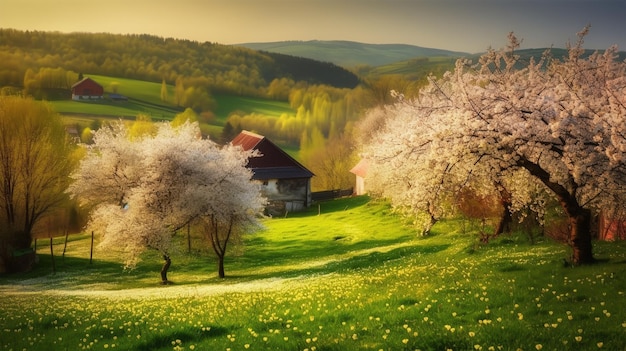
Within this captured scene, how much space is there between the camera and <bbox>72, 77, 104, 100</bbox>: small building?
174m

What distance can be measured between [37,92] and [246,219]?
144286mm

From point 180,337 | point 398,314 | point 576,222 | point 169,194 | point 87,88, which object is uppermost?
point 87,88

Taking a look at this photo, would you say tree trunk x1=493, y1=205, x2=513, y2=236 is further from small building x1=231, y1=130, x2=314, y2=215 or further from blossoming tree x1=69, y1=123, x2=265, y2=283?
small building x1=231, y1=130, x2=314, y2=215

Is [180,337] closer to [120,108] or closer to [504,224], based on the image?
[504,224]

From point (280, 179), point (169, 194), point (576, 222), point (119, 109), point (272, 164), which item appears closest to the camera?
point (576, 222)

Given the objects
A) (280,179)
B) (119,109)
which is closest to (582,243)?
(280,179)

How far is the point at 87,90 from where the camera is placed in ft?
577

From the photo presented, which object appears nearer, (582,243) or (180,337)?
(180,337)

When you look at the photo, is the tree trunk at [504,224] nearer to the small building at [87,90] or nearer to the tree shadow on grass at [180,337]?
the tree shadow on grass at [180,337]

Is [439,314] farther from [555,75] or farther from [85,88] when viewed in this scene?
[85,88]

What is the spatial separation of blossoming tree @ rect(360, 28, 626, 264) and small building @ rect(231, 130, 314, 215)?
73036mm

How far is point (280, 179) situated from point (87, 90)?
105 meters

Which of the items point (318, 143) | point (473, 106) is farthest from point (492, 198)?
point (318, 143)

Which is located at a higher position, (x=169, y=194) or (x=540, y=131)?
(x=540, y=131)
